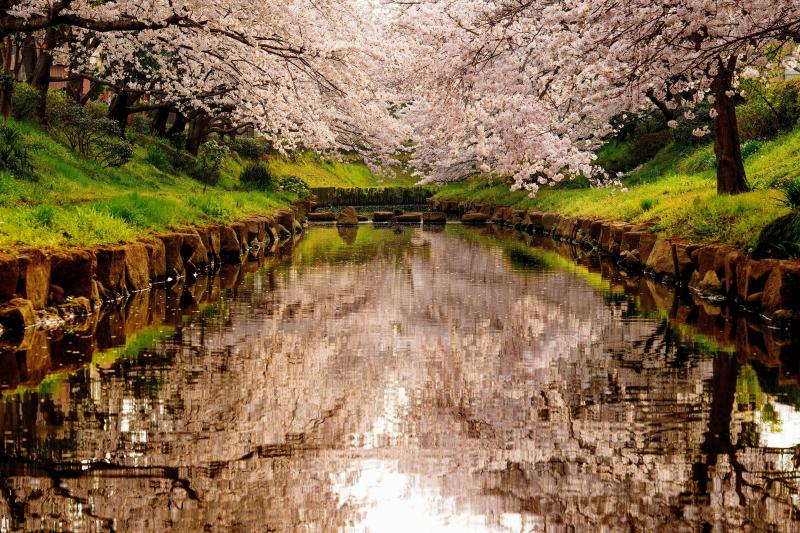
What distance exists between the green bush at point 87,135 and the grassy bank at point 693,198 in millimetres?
13798

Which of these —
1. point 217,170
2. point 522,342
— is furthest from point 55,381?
point 217,170

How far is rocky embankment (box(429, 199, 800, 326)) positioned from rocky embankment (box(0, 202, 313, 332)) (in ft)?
28.8

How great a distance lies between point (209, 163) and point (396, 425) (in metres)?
29.1

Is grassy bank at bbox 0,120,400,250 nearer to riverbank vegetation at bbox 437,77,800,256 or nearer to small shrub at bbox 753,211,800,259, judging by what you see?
small shrub at bbox 753,211,800,259

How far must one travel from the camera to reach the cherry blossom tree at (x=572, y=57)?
1265 cm

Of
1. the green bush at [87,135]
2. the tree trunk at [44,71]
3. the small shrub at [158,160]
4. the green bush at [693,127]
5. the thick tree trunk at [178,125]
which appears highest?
the green bush at [693,127]

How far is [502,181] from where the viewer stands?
164 ft

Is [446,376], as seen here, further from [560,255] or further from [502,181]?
[502,181]

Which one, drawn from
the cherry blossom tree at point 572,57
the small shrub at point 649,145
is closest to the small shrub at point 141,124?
the cherry blossom tree at point 572,57

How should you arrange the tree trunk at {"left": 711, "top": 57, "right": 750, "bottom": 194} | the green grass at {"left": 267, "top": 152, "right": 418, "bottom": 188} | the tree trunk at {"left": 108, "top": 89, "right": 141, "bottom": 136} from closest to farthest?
the tree trunk at {"left": 711, "top": 57, "right": 750, "bottom": 194}, the tree trunk at {"left": 108, "top": 89, "right": 141, "bottom": 136}, the green grass at {"left": 267, "top": 152, "right": 418, "bottom": 188}

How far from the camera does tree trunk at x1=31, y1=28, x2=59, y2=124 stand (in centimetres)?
2819

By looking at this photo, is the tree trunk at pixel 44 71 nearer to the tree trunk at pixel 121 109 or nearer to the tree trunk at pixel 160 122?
→ the tree trunk at pixel 121 109

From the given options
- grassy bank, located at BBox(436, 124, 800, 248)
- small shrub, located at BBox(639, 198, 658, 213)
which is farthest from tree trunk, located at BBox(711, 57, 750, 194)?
small shrub, located at BBox(639, 198, 658, 213)

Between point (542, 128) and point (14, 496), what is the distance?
1433 centimetres
